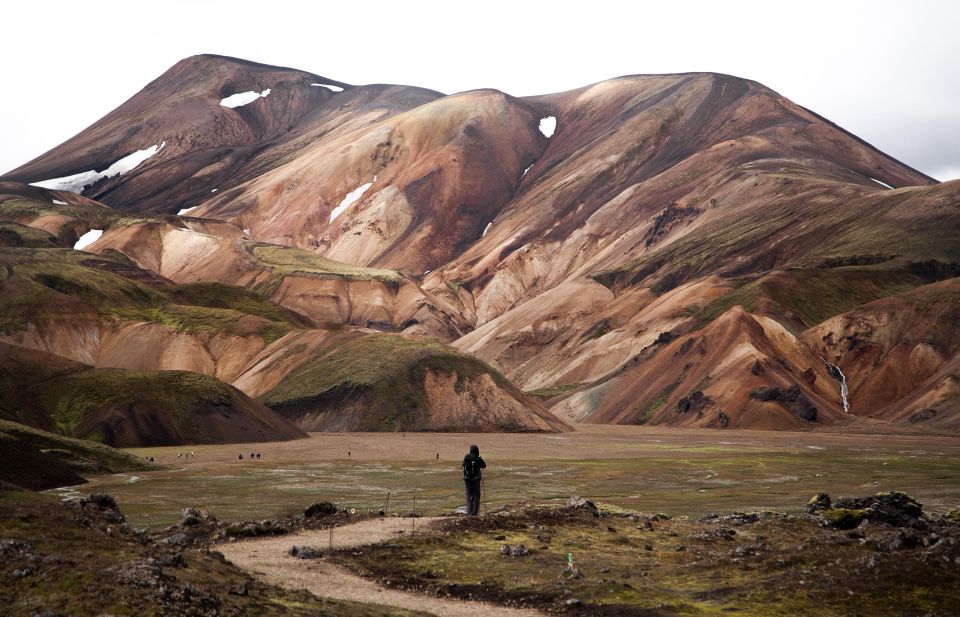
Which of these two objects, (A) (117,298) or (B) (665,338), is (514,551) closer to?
(B) (665,338)

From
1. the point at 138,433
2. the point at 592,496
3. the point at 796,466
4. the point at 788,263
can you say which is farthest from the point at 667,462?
the point at 788,263

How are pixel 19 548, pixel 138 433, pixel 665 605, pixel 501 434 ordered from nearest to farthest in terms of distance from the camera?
pixel 19 548, pixel 665 605, pixel 138 433, pixel 501 434

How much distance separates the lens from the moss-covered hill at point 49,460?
162ft

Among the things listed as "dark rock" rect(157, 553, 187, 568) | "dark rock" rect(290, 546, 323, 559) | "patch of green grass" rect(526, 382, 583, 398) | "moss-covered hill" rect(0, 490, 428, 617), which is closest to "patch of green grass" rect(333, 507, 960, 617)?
"dark rock" rect(290, 546, 323, 559)

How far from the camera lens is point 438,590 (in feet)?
83.9

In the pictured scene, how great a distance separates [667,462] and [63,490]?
160 ft

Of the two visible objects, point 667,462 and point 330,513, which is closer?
point 330,513

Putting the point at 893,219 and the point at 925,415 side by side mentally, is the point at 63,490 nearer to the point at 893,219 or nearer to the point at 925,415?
the point at 925,415

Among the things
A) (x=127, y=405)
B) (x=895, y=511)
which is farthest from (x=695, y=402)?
(x=895, y=511)

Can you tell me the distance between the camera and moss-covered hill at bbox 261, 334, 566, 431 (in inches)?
4889

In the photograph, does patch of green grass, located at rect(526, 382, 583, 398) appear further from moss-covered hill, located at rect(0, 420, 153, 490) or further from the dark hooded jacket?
the dark hooded jacket

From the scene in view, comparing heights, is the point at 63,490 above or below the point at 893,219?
below

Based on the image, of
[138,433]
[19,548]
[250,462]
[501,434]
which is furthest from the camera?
[501,434]

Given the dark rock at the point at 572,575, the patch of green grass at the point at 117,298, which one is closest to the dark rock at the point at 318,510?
the dark rock at the point at 572,575
